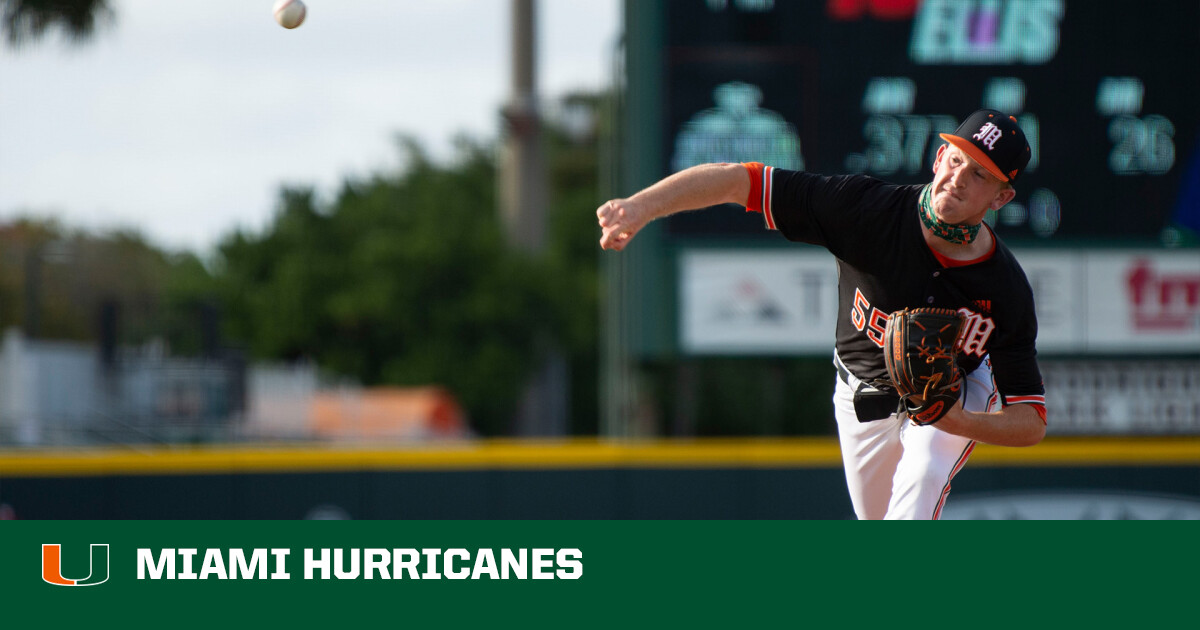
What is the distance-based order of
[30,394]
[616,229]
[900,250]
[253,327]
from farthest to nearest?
[253,327], [30,394], [900,250], [616,229]

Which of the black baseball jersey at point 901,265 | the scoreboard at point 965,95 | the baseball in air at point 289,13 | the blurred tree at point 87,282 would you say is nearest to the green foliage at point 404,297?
the blurred tree at point 87,282

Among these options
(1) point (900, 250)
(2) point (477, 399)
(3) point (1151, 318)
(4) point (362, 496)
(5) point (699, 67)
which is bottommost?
(2) point (477, 399)

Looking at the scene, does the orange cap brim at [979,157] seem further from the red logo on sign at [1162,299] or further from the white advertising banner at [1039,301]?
the red logo on sign at [1162,299]

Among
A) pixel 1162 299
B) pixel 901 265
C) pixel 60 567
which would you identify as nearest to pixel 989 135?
pixel 901 265

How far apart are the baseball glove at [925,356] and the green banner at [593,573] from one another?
0.46 meters

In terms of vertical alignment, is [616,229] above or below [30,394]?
above

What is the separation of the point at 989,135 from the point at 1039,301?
4.72m

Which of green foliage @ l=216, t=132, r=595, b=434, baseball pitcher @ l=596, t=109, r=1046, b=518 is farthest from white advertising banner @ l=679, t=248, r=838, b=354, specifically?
green foliage @ l=216, t=132, r=595, b=434

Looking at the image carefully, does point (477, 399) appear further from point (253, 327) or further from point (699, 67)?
point (699, 67)

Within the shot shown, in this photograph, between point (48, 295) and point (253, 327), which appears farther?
point (253, 327)

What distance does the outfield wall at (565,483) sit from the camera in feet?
21.4

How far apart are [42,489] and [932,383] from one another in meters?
5.57

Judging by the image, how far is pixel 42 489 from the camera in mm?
6492

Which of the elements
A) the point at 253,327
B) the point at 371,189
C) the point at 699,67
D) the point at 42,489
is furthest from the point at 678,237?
the point at 371,189
